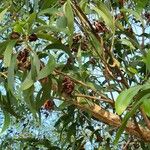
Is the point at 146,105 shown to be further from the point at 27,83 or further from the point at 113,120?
the point at 113,120

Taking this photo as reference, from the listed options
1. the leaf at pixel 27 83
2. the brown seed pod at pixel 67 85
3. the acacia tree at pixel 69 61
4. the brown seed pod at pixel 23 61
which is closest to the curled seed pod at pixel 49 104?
the acacia tree at pixel 69 61

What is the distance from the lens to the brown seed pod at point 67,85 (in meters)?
→ 1.72

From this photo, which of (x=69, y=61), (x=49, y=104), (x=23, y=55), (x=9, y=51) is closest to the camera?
(x=9, y=51)

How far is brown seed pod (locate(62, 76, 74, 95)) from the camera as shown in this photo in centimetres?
172

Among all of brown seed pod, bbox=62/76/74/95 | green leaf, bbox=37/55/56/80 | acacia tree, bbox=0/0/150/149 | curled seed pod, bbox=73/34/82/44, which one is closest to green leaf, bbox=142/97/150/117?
acacia tree, bbox=0/0/150/149

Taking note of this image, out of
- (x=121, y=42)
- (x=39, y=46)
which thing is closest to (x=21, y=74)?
(x=39, y=46)

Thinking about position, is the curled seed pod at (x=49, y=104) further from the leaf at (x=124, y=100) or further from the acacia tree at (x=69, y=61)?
the leaf at (x=124, y=100)

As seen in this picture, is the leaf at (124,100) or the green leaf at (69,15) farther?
the green leaf at (69,15)

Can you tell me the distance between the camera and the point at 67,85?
1735mm

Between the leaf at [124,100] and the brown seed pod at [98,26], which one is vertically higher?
the brown seed pod at [98,26]

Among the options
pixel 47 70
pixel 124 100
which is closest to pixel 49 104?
pixel 47 70

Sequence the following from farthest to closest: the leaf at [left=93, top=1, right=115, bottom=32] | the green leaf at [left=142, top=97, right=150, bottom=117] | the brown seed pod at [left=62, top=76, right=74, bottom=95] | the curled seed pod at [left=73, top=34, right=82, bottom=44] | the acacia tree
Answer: the curled seed pod at [left=73, top=34, right=82, bottom=44] < the brown seed pod at [left=62, top=76, right=74, bottom=95] < the leaf at [left=93, top=1, right=115, bottom=32] < the acacia tree < the green leaf at [left=142, top=97, right=150, bottom=117]

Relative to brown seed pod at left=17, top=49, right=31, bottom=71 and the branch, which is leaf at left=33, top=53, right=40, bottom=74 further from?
the branch

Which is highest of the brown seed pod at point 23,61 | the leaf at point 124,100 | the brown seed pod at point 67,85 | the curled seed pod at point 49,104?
the brown seed pod at point 23,61
